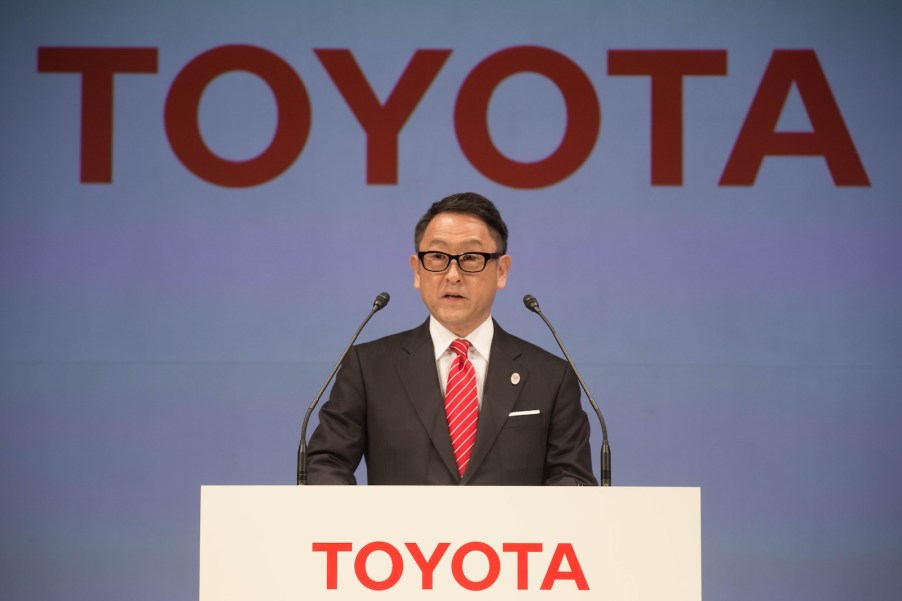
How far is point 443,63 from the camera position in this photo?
4195mm

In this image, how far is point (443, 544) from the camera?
1824 mm

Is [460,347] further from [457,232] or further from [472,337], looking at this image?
[457,232]

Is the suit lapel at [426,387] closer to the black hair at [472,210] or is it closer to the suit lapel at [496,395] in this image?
the suit lapel at [496,395]

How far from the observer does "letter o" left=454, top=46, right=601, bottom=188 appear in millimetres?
4184

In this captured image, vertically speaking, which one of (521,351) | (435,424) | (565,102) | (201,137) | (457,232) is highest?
(565,102)

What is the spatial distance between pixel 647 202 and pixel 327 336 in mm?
1398

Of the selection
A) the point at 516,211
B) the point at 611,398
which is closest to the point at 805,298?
the point at 611,398

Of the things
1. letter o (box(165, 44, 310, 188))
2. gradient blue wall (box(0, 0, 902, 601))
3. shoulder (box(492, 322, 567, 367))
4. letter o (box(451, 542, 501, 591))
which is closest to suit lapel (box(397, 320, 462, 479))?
shoulder (box(492, 322, 567, 367))

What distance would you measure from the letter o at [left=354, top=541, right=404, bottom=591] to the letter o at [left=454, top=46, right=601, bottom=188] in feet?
8.38

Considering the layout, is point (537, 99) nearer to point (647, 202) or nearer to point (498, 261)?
point (647, 202)

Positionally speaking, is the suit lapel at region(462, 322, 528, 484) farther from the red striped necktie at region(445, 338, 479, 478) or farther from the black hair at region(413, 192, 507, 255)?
the black hair at region(413, 192, 507, 255)

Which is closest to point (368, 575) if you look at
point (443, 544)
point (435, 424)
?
point (443, 544)

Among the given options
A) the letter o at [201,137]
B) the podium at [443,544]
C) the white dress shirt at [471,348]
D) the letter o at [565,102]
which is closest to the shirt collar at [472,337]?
the white dress shirt at [471,348]

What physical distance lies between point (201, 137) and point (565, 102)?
58.5 inches
